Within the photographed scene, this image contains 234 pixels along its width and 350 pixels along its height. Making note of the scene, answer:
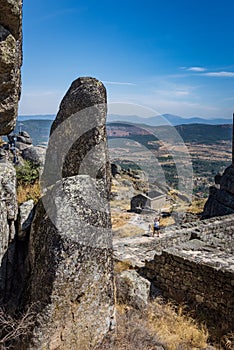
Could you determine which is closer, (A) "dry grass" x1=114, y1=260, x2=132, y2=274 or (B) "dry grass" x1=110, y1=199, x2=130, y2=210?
(A) "dry grass" x1=114, y1=260, x2=132, y2=274

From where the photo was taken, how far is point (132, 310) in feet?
19.4

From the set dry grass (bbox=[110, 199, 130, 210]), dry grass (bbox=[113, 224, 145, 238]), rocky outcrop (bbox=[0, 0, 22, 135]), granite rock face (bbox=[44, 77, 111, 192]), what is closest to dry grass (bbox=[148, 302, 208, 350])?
granite rock face (bbox=[44, 77, 111, 192])

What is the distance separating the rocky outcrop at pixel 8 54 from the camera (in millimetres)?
3201

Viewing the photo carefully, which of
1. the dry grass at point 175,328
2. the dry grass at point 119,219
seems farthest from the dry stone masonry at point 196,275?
the dry grass at point 119,219

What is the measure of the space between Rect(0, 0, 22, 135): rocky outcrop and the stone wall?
548cm

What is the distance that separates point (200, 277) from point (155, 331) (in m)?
2.32

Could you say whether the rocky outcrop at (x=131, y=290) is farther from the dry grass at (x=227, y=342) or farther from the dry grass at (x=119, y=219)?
the dry grass at (x=119, y=219)

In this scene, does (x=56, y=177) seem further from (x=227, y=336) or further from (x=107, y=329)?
(x=227, y=336)

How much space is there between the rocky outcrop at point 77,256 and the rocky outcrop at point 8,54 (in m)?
1.24

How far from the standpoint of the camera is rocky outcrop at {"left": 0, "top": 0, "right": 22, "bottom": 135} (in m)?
3.20

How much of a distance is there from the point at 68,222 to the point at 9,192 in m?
1.19

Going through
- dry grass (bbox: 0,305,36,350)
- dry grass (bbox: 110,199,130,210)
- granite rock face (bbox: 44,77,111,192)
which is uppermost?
granite rock face (bbox: 44,77,111,192)

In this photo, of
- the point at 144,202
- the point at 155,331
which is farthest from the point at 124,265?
the point at 144,202

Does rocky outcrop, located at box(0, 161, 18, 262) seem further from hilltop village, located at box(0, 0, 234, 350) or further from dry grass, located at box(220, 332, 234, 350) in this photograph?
dry grass, located at box(220, 332, 234, 350)
